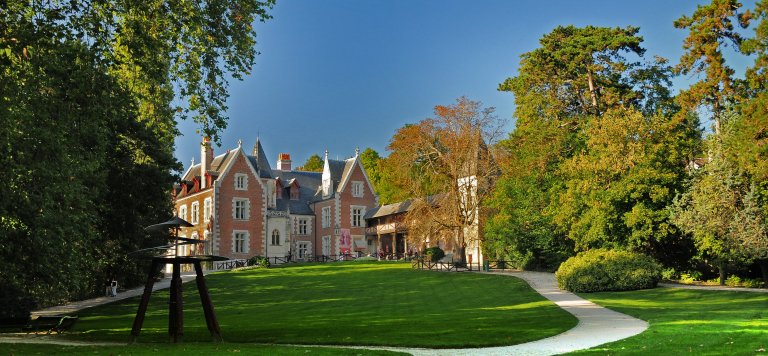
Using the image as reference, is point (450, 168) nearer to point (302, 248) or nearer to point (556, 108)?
point (556, 108)

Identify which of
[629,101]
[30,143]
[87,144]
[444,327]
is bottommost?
[444,327]

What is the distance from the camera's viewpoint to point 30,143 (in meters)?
15.0

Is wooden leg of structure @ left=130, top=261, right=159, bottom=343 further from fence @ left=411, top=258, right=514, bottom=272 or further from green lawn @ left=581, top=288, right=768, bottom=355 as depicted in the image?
fence @ left=411, top=258, right=514, bottom=272

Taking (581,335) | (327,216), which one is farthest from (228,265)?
(581,335)

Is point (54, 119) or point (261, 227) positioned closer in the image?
point (54, 119)

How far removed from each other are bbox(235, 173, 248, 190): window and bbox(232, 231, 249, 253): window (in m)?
4.20

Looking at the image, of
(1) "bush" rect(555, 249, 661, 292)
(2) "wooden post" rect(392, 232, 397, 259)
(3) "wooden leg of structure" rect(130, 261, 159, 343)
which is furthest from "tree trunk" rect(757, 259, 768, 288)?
(2) "wooden post" rect(392, 232, 397, 259)

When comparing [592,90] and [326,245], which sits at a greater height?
[592,90]

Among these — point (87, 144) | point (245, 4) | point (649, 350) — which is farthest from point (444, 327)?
point (87, 144)

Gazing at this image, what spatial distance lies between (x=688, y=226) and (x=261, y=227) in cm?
4132

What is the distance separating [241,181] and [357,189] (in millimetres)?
12742

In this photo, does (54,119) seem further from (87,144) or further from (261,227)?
(261,227)

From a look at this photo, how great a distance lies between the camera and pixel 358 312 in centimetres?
2377

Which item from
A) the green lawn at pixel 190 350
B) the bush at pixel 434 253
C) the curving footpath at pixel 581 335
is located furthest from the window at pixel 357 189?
the green lawn at pixel 190 350
